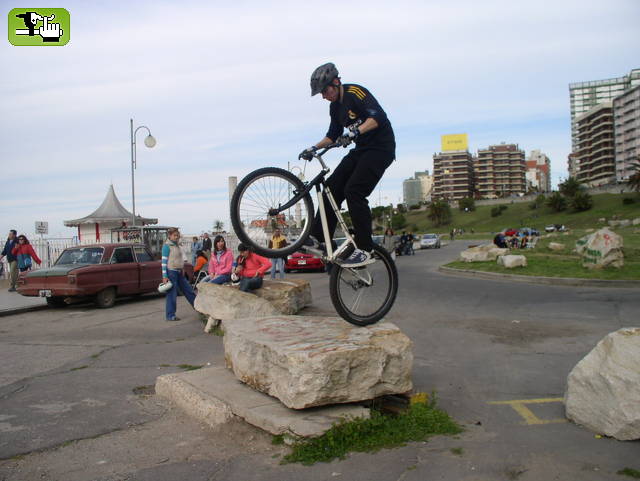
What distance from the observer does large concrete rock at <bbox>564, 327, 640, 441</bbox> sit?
14.1 ft

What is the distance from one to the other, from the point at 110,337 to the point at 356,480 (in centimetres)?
749

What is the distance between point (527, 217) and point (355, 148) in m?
125

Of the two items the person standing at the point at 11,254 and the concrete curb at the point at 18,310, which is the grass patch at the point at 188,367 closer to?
the concrete curb at the point at 18,310

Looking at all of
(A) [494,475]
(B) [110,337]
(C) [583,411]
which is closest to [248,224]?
(A) [494,475]

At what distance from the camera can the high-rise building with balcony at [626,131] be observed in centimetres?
13212

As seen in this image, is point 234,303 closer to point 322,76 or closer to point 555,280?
point 322,76

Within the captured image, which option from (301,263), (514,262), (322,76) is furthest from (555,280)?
(322,76)

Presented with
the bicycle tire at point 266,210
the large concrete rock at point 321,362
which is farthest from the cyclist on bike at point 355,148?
the large concrete rock at point 321,362

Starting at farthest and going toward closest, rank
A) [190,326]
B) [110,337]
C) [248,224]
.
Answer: [190,326], [110,337], [248,224]

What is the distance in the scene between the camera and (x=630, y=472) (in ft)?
12.3

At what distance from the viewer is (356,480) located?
380 centimetres

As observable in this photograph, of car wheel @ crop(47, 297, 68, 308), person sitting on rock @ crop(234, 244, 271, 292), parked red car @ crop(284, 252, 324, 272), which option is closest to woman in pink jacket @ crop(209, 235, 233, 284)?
person sitting on rock @ crop(234, 244, 271, 292)

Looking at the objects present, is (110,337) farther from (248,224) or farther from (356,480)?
(356,480)

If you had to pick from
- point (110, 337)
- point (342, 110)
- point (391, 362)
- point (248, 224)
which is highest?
point (342, 110)
